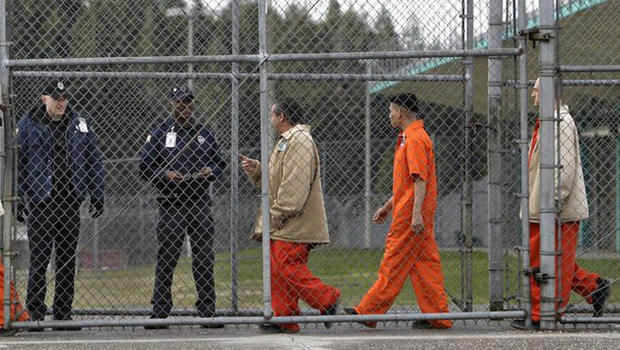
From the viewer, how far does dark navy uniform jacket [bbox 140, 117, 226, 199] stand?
9.18 metres

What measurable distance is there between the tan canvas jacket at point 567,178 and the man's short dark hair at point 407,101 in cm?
89

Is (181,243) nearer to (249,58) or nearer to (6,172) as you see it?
(6,172)

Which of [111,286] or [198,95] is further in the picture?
[111,286]

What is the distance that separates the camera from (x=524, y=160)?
27.1 ft

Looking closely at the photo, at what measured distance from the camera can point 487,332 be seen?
27.3 ft

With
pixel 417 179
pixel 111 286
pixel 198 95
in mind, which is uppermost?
pixel 198 95

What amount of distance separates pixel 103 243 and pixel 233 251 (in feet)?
36.9

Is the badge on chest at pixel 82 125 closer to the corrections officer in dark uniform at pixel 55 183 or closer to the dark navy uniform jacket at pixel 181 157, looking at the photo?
the corrections officer in dark uniform at pixel 55 183

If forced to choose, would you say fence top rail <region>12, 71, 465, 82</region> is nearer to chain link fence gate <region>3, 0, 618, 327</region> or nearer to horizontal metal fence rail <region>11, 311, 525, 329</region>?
chain link fence gate <region>3, 0, 618, 327</region>

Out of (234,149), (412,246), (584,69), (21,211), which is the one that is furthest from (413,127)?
(21,211)

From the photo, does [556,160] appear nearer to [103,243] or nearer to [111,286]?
[111,286]

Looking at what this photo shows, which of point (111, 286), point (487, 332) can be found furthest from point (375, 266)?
point (487, 332)

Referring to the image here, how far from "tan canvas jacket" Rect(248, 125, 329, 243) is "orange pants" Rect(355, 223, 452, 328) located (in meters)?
0.54

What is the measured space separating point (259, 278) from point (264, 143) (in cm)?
700
